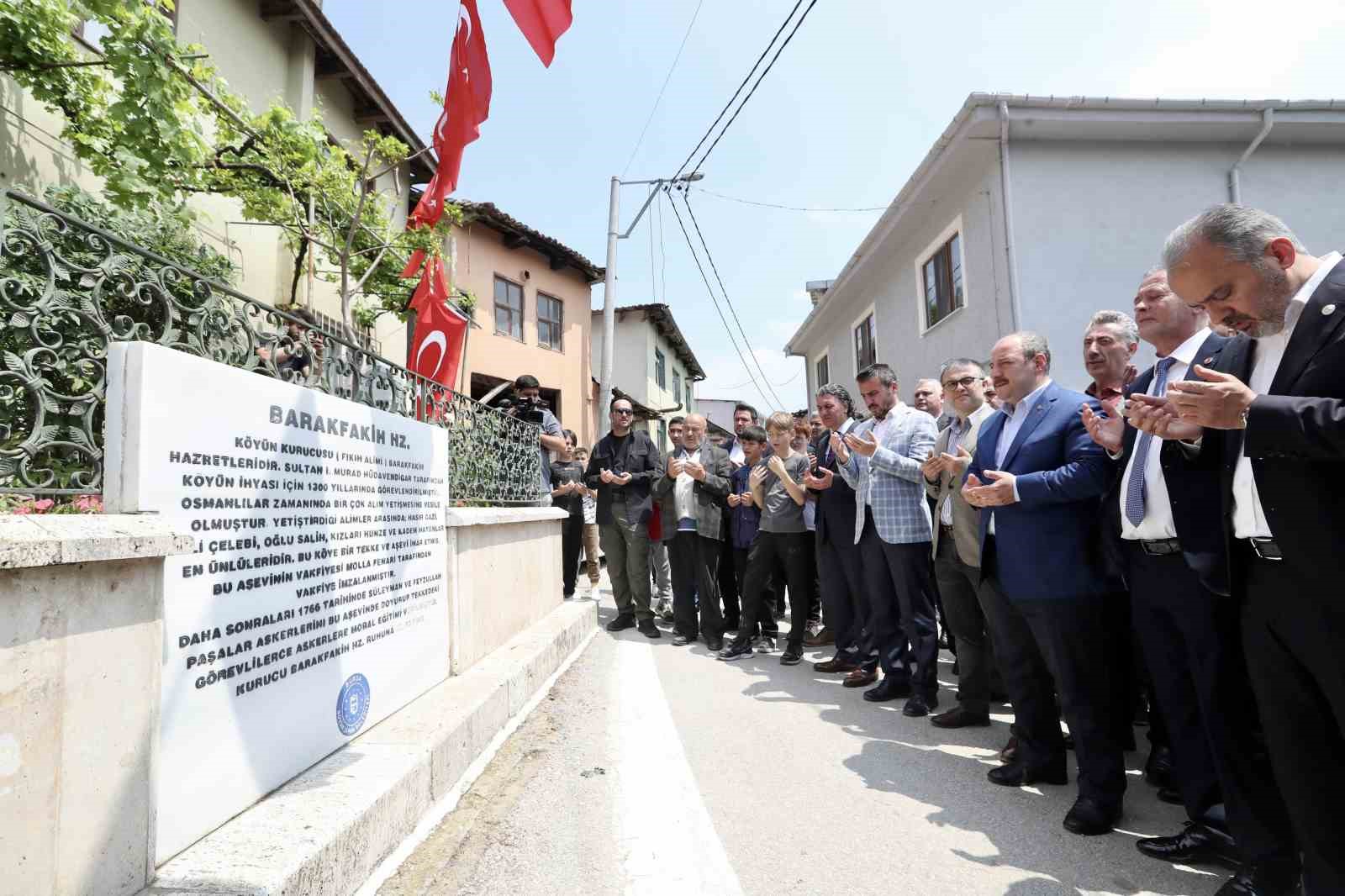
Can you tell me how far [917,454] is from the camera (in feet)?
15.2

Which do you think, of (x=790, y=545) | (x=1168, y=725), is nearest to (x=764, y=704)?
(x=790, y=545)

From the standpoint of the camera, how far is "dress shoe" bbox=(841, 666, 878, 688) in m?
5.00

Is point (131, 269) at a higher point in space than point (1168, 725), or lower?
higher

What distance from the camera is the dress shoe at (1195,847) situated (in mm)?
2457

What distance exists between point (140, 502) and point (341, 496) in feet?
3.35

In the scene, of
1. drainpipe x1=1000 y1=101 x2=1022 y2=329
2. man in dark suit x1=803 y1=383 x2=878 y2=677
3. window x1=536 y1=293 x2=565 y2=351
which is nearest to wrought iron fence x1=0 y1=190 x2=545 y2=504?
man in dark suit x1=803 y1=383 x2=878 y2=677

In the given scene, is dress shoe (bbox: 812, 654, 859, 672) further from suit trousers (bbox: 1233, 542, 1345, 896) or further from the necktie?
suit trousers (bbox: 1233, 542, 1345, 896)

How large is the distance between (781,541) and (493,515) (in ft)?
8.10

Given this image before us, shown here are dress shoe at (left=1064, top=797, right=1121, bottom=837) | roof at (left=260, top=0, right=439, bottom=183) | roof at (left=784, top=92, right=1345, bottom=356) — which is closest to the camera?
dress shoe at (left=1064, top=797, right=1121, bottom=837)

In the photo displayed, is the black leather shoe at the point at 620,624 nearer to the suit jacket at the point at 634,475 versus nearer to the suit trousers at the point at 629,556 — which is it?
the suit trousers at the point at 629,556

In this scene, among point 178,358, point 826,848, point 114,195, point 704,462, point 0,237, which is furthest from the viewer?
point 704,462

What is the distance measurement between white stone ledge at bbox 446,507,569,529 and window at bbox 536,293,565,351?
13839mm

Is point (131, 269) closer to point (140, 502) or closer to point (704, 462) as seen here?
point (140, 502)

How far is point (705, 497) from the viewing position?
6637mm
